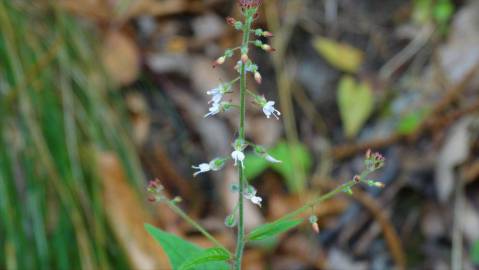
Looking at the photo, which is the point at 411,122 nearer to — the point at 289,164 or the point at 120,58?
the point at 289,164

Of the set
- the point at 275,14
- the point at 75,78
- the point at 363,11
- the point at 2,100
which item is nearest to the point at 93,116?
the point at 75,78

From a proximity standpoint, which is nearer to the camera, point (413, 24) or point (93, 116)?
point (93, 116)

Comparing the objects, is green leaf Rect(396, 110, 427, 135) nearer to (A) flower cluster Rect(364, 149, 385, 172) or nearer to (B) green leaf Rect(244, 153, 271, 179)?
(B) green leaf Rect(244, 153, 271, 179)

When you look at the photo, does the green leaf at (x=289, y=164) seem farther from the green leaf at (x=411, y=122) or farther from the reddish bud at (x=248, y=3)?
the reddish bud at (x=248, y=3)

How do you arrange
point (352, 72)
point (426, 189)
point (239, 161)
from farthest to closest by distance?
point (352, 72) → point (426, 189) → point (239, 161)

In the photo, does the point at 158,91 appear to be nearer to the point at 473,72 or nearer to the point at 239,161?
the point at 473,72

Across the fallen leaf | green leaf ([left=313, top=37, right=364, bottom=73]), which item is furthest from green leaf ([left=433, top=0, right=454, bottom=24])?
the fallen leaf
